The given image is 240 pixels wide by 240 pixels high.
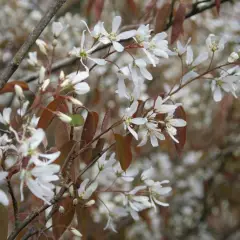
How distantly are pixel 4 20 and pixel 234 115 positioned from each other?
1376 mm

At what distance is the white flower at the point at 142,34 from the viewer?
42.6 inches

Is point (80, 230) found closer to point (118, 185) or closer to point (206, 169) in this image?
point (118, 185)

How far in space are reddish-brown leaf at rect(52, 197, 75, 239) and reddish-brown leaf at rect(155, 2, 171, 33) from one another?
0.58 metres

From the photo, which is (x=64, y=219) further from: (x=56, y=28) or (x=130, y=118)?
(x=56, y=28)

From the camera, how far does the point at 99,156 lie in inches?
45.3

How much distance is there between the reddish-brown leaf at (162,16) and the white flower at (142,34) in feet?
1.27

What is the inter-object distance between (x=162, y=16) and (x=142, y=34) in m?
0.44

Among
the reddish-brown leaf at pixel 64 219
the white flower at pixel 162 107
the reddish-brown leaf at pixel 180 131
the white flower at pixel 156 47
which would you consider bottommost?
the reddish-brown leaf at pixel 64 219

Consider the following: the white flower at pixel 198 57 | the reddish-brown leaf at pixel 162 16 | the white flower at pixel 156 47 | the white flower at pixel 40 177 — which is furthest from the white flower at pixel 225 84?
the white flower at pixel 40 177

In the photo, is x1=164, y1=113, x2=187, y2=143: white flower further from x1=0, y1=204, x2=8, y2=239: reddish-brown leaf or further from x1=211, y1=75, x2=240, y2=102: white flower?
x1=0, y1=204, x2=8, y2=239: reddish-brown leaf

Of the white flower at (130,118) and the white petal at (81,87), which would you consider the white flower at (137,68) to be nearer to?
the white flower at (130,118)

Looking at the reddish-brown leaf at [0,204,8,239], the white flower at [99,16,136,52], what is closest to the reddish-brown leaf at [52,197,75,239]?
the reddish-brown leaf at [0,204,8,239]

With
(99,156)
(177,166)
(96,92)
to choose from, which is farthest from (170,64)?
(99,156)

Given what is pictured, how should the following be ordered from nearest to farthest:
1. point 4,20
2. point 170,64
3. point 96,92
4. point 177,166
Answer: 1. point 96,92
2. point 4,20
3. point 177,166
4. point 170,64
